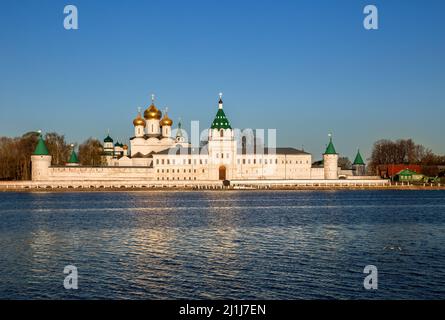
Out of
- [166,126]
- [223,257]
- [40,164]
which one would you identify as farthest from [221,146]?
[223,257]

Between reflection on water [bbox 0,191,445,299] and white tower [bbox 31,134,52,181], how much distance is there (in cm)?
4205

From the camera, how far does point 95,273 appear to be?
15383mm

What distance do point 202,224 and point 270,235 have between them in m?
5.38

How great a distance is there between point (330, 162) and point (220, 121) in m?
14.8

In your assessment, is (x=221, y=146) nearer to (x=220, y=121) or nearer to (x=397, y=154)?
(x=220, y=121)

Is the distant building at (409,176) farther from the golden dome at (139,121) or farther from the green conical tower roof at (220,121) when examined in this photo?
the golden dome at (139,121)

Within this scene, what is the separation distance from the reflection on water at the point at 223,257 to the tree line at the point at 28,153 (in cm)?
5128

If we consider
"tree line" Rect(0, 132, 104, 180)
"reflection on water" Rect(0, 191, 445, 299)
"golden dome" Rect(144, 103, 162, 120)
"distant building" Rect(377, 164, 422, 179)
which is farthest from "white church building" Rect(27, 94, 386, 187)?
"reflection on water" Rect(0, 191, 445, 299)

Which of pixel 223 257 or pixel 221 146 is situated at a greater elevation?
pixel 221 146

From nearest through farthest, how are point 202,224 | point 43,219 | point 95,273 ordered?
1. point 95,273
2. point 202,224
3. point 43,219

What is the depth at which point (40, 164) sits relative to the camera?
71438 mm

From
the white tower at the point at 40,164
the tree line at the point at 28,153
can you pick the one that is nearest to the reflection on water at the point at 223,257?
the white tower at the point at 40,164
